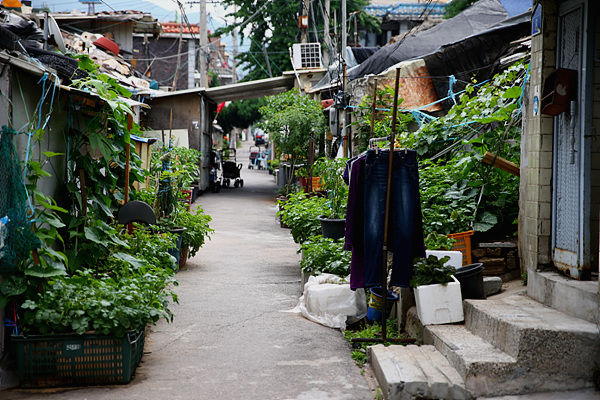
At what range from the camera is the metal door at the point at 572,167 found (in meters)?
5.32

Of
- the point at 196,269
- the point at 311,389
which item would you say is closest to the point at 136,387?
the point at 311,389

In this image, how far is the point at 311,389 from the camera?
16.3 ft

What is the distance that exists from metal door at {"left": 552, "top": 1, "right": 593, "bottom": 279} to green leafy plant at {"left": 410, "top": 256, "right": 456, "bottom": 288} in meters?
1.06

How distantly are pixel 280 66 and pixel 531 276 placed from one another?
25.6 meters

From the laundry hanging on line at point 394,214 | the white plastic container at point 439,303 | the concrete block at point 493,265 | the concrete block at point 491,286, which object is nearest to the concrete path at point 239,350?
the white plastic container at point 439,303

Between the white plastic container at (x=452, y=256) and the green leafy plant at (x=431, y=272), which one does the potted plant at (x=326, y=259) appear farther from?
the green leafy plant at (x=431, y=272)

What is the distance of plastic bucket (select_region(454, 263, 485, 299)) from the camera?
583cm

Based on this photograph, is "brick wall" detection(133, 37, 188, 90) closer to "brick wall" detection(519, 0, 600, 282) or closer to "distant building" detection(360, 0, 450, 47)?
"distant building" detection(360, 0, 450, 47)

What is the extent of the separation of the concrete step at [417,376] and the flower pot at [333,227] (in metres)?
3.96

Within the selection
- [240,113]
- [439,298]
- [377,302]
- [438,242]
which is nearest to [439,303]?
[439,298]

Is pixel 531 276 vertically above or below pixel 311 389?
above

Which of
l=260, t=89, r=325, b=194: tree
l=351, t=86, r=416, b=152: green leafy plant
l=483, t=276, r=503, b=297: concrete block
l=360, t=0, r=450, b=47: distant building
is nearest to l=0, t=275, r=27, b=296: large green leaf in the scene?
l=483, t=276, r=503, b=297: concrete block

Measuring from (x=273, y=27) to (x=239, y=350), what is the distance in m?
26.6

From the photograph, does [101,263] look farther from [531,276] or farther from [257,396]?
[531,276]
